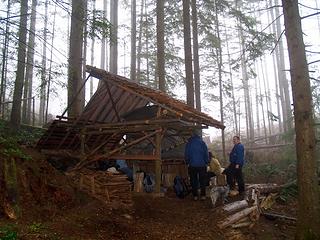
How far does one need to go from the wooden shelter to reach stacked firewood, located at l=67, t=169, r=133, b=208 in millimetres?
897

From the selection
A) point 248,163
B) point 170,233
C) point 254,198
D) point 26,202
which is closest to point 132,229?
point 170,233

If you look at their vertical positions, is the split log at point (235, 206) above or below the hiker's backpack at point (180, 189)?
below

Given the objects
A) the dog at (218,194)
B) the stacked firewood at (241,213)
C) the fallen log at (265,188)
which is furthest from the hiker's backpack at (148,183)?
the fallen log at (265,188)

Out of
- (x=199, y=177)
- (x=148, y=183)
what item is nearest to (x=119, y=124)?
(x=148, y=183)

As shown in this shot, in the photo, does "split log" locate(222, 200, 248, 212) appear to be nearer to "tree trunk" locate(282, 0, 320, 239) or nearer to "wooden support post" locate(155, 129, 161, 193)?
"wooden support post" locate(155, 129, 161, 193)

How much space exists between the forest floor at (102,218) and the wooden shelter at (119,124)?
1.51m

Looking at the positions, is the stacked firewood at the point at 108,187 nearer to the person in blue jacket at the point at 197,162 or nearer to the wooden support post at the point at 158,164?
the wooden support post at the point at 158,164

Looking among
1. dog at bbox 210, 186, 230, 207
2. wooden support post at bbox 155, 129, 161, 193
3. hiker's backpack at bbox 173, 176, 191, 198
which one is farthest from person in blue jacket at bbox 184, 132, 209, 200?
wooden support post at bbox 155, 129, 161, 193

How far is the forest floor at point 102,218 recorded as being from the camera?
685 cm

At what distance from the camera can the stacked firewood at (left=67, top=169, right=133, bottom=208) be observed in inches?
386

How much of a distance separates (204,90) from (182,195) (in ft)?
53.2

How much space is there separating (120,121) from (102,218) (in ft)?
16.6

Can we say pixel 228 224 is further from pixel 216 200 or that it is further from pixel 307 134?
pixel 307 134

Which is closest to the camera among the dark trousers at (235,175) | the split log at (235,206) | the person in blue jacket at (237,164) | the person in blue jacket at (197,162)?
the split log at (235,206)
